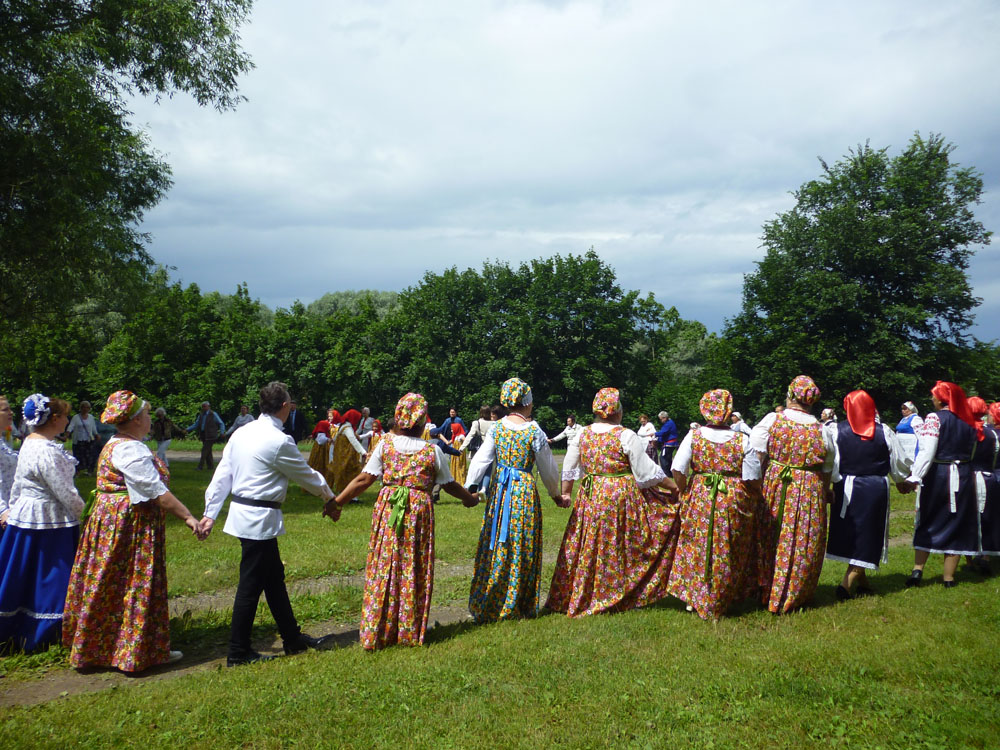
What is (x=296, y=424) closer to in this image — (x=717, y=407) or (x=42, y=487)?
(x=42, y=487)

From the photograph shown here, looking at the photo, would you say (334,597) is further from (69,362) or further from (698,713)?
(69,362)

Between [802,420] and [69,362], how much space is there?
1606 inches

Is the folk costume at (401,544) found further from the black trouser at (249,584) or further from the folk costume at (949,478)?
the folk costume at (949,478)

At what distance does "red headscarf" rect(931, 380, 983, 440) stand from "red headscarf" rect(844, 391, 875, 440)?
48.1 inches

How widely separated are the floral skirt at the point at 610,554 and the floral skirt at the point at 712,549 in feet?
0.77

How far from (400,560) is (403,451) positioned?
32.6 inches

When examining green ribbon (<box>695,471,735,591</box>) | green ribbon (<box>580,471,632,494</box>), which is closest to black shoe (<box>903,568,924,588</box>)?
green ribbon (<box>695,471,735,591</box>)

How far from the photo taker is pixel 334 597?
6859mm

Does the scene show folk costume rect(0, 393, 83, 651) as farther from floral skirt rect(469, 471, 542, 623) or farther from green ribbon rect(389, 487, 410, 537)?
floral skirt rect(469, 471, 542, 623)

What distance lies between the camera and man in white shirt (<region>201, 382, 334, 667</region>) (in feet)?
16.3

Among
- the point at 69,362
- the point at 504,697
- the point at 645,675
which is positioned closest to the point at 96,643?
A: the point at 504,697

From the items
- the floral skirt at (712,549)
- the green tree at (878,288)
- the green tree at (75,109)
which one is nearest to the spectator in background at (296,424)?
the green tree at (75,109)

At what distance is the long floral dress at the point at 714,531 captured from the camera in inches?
237

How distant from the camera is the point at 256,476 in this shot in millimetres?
4977
